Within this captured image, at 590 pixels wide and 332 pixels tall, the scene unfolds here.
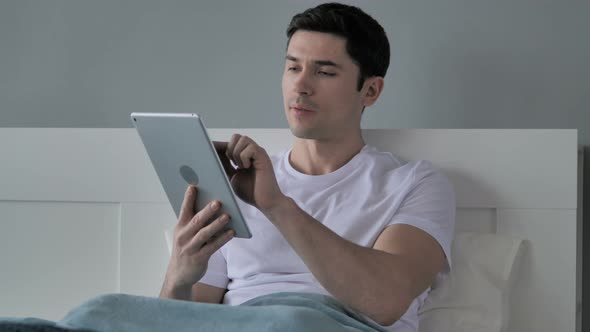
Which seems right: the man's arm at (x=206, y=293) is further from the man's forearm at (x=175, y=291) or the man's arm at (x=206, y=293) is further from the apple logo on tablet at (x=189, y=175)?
the apple logo on tablet at (x=189, y=175)

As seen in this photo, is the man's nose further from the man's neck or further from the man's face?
the man's neck

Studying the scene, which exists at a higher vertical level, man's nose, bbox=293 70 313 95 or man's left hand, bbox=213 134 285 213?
man's nose, bbox=293 70 313 95

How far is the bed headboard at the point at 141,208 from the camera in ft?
5.55

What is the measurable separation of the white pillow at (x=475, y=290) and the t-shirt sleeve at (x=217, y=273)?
379 millimetres

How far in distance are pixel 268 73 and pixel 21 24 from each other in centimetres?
63

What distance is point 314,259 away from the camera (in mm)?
1403

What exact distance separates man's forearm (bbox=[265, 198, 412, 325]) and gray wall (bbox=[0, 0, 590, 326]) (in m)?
0.55

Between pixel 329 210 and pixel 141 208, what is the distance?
0.51m

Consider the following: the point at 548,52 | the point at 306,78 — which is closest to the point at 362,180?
the point at 306,78

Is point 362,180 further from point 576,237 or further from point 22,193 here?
point 22,193

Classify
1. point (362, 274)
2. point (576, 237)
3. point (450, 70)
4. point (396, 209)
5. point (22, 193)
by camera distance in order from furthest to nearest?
point (22, 193) → point (450, 70) → point (576, 237) → point (396, 209) → point (362, 274)

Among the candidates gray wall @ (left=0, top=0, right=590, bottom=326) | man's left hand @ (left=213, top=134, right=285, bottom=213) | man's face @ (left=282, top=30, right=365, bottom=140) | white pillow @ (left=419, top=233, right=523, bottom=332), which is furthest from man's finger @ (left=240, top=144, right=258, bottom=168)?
gray wall @ (left=0, top=0, right=590, bottom=326)

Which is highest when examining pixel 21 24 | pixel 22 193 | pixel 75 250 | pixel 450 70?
pixel 21 24

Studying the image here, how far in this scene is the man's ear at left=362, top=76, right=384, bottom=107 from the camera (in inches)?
66.1
